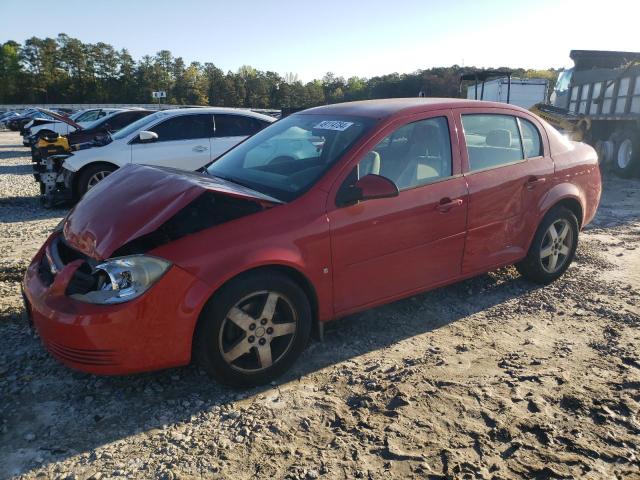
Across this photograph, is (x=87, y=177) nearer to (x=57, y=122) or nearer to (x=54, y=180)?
(x=54, y=180)

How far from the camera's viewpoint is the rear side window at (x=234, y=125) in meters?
8.35

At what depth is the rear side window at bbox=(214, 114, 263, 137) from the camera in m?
8.35

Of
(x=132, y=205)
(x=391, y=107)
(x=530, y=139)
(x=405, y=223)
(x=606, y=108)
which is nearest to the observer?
(x=132, y=205)

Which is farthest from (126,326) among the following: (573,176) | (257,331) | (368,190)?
(573,176)

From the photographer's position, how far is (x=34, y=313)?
2.88m

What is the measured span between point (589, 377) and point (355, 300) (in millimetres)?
1605

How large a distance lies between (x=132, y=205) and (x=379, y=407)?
1.95 meters

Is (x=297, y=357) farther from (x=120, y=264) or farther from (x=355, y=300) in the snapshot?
(x=120, y=264)

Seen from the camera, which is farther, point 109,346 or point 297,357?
point 297,357

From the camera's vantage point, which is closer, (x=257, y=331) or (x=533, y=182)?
(x=257, y=331)

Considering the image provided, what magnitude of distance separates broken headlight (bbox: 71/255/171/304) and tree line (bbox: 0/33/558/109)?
68.1 meters

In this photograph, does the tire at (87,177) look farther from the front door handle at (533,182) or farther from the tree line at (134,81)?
the tree line at (134,81)

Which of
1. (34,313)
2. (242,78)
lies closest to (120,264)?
(34,313)

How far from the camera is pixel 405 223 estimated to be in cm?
343
